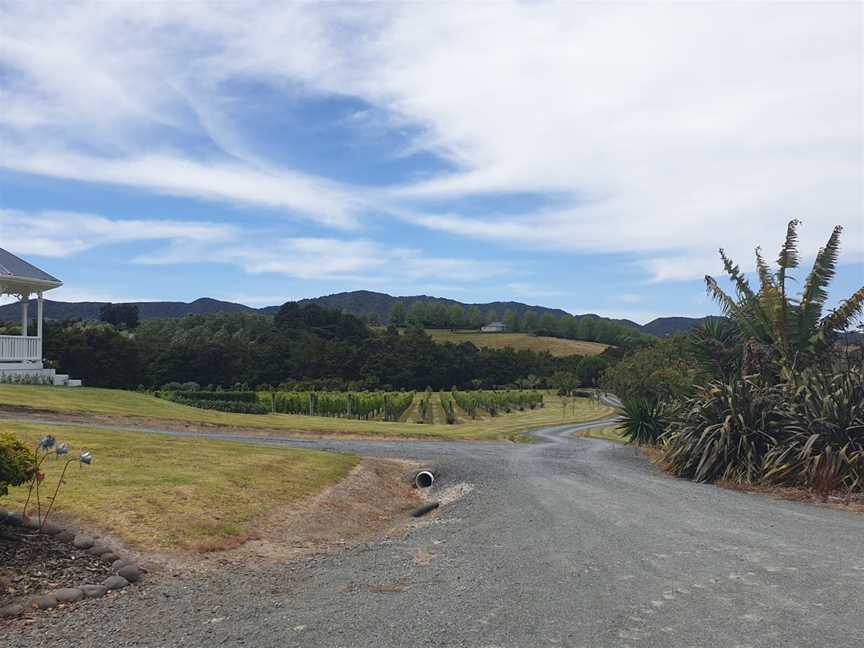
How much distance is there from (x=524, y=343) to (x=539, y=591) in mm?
105601

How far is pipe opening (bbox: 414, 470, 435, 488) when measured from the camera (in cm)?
1474

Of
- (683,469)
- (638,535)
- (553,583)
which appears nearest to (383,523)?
(638,535)

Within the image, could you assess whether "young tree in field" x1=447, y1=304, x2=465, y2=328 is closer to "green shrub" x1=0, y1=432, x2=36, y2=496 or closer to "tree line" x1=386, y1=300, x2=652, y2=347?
"tree line" x1=386, y1=300, x2=652, y2=347

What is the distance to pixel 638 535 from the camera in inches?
350

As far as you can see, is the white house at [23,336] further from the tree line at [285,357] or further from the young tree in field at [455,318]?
the young tree in field at [455,318]

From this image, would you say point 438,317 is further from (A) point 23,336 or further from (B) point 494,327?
(A) point 23,336

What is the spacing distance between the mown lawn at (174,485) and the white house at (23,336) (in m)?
13.3

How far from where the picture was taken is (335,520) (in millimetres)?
10234

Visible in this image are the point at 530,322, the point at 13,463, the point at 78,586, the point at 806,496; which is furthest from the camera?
the point at 530,322

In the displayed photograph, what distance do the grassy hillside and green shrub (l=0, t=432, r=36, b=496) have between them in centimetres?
9434

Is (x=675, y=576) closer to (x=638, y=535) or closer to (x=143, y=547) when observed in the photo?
(x=638, y=535)

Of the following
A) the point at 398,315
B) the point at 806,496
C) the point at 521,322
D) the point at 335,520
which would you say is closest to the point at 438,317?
the point at 398,315

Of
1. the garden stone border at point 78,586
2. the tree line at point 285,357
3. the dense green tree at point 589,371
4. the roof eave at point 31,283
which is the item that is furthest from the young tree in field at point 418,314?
A: the garden stone border at point 78,586

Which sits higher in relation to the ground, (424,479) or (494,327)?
(494,327)
